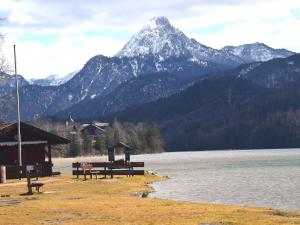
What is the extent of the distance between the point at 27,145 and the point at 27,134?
1303 mm

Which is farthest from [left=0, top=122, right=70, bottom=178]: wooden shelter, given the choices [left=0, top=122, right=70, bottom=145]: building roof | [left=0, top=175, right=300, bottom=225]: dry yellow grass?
[left=0, top=175, right=300, bottom=225]: dry yellow grass

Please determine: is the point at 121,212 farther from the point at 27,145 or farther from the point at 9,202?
the point at 27,145

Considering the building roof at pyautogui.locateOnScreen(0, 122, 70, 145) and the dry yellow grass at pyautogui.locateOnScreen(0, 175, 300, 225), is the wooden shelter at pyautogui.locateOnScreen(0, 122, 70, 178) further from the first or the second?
the dry yellow grass at pyautogui.locateOnScreen(0, 175, 300, 225)

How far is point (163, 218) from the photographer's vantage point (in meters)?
27.9

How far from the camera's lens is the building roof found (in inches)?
2692

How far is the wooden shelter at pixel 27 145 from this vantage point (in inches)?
2712

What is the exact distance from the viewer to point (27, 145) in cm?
7119

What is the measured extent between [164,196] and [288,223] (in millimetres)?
21205

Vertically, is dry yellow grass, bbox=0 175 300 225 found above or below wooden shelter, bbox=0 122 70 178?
below

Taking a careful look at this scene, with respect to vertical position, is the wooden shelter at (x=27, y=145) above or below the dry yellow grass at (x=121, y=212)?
above

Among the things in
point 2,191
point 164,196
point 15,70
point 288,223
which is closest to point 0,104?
point 15,70

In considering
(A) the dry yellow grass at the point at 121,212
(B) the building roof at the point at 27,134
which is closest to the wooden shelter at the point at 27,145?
(B) the building roof at the point at 27,134

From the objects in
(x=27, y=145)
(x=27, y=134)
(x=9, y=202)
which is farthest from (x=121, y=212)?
(x=27, y=145)

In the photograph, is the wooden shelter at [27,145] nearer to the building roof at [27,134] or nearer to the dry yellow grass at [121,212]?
the building roof at [27,134]
